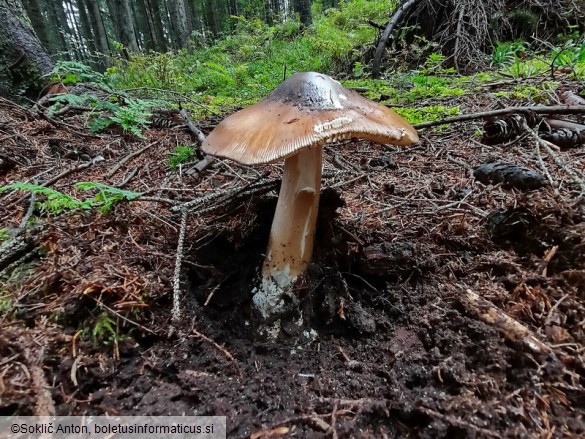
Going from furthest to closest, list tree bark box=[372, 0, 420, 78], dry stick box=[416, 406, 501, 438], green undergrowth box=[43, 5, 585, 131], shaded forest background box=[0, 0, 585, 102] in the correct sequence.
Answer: tree bark box=[372, 0, 420, 78], shaded forest background box=[0, 0, 585, 102], green undergrowth box=[43, 5, 585, 131], dry stick box=[416, 406, 501, 438]

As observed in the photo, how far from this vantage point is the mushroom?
4.58 ft

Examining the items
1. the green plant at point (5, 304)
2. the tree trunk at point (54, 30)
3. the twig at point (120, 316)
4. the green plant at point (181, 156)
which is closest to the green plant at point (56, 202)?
the green plant at point (5, 304)

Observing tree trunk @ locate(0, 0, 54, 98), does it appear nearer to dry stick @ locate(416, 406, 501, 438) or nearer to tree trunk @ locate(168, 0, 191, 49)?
dry stick @ locate(416, 406, 501, 438)

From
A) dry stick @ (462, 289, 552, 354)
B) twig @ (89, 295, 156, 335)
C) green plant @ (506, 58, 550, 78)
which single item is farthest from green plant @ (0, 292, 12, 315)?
green plant @ (506, 58, 550, 78)

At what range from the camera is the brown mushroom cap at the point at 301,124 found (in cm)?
138

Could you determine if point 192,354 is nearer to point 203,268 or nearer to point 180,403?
point 180,403

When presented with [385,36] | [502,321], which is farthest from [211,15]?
[502,321]

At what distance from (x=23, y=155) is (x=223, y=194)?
7.55 feet

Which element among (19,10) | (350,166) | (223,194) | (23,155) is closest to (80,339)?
(223,194)

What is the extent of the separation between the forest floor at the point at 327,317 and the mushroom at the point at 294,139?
134mm

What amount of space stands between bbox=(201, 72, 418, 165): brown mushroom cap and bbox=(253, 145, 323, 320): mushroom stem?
0.27 metres

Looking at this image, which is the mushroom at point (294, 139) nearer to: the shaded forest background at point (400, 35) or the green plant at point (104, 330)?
the green plant at point (104, 330)

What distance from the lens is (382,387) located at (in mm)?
1329

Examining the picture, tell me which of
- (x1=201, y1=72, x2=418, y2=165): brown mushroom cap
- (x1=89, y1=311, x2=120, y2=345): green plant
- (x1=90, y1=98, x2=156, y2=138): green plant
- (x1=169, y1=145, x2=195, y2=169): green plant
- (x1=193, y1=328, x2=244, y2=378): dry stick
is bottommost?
(x1=193, y1=328, x2=244, y2=378): dry stick
